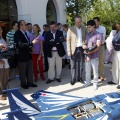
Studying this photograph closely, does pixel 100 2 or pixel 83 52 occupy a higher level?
pixel 100 2

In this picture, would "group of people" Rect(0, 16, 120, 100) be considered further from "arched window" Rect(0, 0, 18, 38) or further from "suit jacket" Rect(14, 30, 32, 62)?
"arched window" Rect(0, 0, 18, 38)

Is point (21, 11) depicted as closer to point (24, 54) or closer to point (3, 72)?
point (24, 54)

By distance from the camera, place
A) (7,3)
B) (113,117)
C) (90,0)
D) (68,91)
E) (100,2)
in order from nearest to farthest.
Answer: (113,117)
(68,91)
(7,3)
(90,0)
(100,2)

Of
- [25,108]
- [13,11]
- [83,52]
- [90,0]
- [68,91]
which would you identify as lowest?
[68,91]

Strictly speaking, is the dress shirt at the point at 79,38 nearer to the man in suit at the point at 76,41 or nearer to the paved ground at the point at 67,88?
the man in suit at the point at 76,41

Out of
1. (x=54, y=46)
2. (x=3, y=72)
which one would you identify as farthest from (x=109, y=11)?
(x=3, y=72)

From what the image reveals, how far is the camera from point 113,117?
134 inches

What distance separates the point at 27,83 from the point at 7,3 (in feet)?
17.1

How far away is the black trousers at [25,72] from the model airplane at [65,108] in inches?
79.9

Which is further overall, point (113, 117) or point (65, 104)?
point (65, 104)

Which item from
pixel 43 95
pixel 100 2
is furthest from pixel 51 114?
pixel 100 2

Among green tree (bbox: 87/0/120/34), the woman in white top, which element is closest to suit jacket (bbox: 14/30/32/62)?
the woman in white top

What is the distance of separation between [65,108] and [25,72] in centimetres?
282

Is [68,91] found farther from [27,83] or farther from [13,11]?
[13,11]
